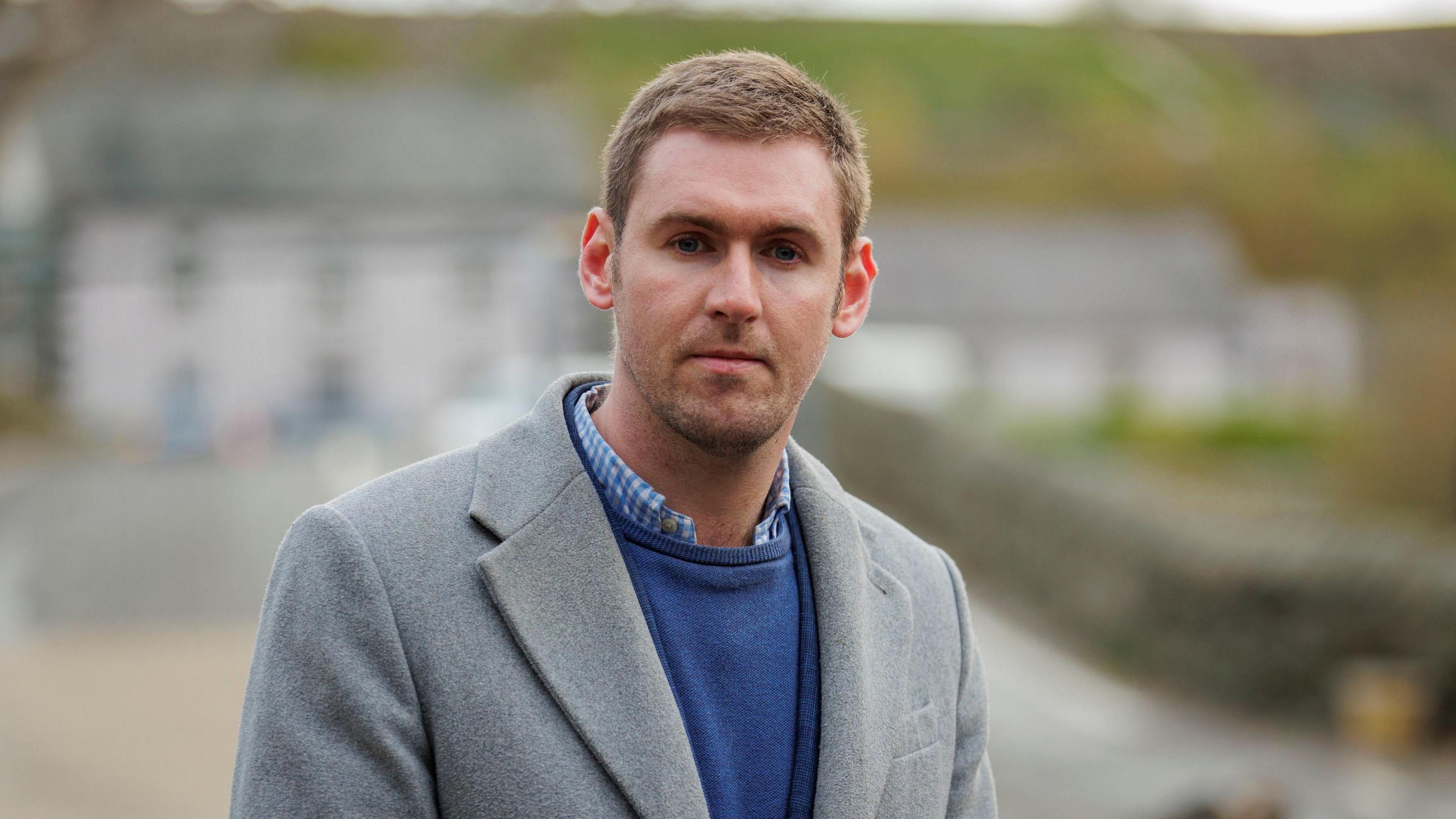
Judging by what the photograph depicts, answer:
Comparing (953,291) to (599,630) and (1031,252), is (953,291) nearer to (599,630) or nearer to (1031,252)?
(1031,252)

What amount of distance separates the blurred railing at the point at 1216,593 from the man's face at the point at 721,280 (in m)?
11.2

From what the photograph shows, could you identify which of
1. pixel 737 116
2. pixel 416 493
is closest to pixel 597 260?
pixel 737 116

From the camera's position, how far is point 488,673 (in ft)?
5.96

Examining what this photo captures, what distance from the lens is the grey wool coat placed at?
5.67 ft

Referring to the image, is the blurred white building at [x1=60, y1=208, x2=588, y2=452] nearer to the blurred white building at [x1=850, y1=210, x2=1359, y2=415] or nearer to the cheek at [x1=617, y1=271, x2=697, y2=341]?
the blurred white building at [x1=850, y1=210, x2=1359, y2=415]

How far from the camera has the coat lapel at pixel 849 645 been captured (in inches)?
77.9

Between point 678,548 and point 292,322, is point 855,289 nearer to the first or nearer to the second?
point 678,548

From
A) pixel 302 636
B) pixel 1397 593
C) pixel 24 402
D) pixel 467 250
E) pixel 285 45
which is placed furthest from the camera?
pixel 285 45

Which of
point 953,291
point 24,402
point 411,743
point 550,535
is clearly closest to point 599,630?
point 550,535

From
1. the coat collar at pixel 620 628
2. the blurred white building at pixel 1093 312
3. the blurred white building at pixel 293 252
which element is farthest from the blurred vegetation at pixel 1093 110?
the coat collar at pixel 620 628

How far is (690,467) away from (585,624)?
0.91ft

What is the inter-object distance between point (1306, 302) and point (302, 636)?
53796 millimetres

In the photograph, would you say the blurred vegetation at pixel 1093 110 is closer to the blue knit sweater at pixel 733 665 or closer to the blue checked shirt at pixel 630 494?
the blue checked shirt at pixel 630 494

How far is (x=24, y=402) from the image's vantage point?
93.7ft
